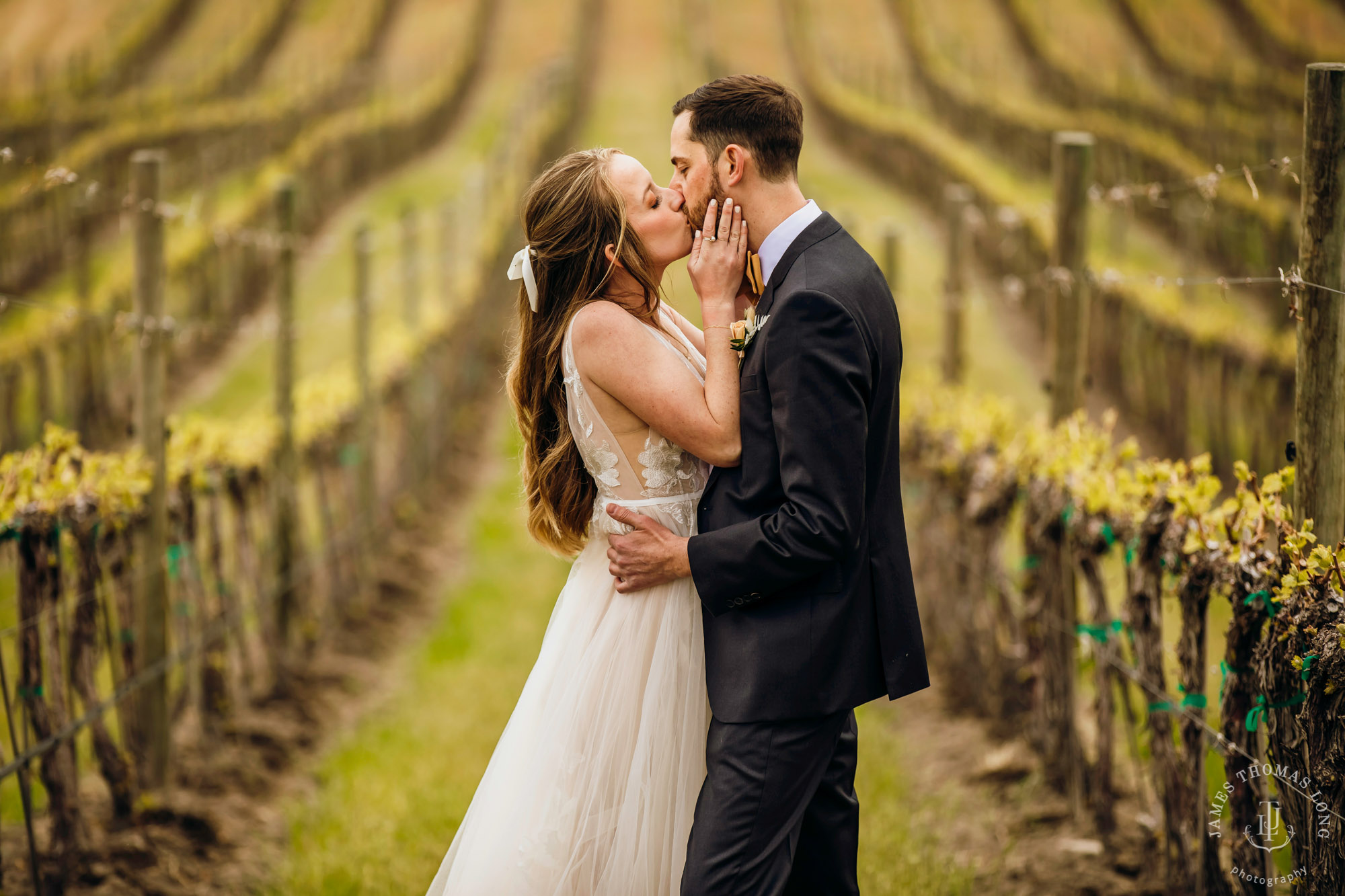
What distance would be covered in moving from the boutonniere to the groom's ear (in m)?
0.29

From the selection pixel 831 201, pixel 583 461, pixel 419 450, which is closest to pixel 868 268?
pixel 583 461

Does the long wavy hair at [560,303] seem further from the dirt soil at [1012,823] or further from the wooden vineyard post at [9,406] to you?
the wooden vineyard post at [9,406]

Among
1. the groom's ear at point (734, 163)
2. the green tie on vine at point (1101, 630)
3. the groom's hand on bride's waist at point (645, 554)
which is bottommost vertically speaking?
the green tie on vine at point (1101, 630)

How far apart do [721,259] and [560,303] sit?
0.43 meters

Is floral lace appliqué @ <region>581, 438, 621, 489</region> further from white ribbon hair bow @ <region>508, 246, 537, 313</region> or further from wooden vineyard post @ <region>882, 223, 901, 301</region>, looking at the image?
wooden vineyard post @ <region>882, 223, 901, 301</region>

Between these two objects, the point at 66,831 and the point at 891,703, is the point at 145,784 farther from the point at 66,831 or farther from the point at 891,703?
the point at 891,703

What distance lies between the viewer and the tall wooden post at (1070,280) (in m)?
4.20

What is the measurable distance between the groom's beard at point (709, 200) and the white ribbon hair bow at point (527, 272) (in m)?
0.40

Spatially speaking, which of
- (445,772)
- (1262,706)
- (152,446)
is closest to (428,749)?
(445,772)

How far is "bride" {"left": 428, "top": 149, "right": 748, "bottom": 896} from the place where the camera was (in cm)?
241

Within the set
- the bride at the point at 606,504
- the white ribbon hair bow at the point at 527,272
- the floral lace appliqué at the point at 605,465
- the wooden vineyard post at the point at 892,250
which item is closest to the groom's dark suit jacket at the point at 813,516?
the bride at the point at 606,504

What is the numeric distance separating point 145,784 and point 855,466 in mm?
3331

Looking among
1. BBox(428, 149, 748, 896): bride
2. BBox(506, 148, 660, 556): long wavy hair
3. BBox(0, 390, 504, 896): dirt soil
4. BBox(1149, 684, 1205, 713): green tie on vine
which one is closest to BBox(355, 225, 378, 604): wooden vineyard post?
BBox(0, 390, 504, 896): dirt soil

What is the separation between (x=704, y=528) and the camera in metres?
2.45
